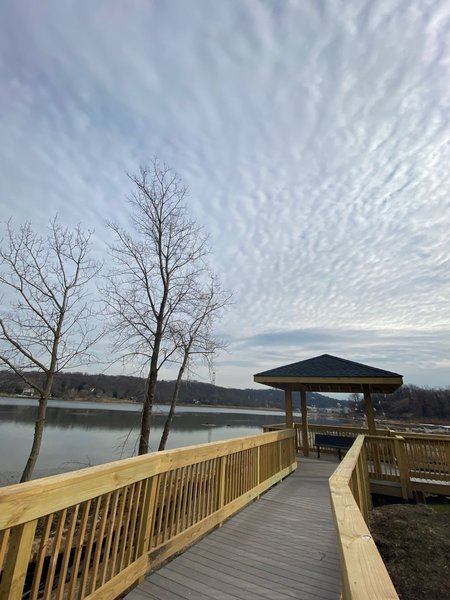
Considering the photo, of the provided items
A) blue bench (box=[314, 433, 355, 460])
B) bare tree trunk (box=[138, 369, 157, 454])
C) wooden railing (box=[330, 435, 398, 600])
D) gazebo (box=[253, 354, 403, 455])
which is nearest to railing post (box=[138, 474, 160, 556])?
wooden railing (box=[330, 435, 398, 600])

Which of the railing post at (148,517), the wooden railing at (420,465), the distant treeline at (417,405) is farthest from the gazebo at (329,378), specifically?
the distant treeline at (417,405)

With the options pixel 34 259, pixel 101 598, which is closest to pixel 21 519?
pixel 101 598

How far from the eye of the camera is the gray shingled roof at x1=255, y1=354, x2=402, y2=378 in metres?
10.1

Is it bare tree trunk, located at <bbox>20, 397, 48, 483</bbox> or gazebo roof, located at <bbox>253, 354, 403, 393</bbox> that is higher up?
gazebo roof, located at <bbox>253, 354, 403, 393</bbox>

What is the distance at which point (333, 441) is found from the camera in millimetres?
10445

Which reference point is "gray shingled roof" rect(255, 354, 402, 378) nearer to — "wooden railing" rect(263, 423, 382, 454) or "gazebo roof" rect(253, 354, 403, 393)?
"gazebo roof" rect(253, 354, 403, 393)

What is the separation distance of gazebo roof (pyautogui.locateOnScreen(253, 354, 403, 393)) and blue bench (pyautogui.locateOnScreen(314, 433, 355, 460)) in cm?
163

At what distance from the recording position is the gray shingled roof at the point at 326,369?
1006 centimetres

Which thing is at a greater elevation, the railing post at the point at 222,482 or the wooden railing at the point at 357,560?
the wooden railing at the point at 357,560

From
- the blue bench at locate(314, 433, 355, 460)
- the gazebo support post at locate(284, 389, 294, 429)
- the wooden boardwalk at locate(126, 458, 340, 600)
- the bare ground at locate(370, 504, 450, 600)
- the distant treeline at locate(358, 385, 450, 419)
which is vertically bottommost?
the bare ground at locate(370, 504, 450, 600)

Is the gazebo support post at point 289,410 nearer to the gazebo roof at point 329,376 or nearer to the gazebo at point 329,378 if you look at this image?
the gazebo at point 329,378

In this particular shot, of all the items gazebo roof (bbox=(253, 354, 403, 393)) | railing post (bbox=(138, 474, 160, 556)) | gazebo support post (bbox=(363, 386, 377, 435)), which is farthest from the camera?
gazebo support post (bbox=(363, 386, 377, 435))

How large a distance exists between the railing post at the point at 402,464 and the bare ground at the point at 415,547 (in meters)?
0.34

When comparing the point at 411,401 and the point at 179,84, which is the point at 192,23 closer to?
the point at 179,84
